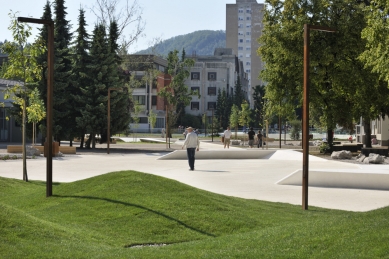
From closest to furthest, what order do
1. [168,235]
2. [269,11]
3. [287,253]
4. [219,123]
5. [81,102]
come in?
1. [287,253]
2. [168,235]
3. [269,11]
4. [81,102]
5. [219,123]

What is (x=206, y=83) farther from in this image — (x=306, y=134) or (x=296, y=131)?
(x=306, y=134)

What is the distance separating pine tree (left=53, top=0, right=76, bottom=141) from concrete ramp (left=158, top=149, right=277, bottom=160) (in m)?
15.2

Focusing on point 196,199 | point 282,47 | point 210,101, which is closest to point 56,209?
point 196,199

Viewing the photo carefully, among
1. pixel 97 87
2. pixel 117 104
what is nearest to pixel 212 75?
pixel 117 104

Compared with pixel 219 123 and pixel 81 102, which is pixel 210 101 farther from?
pixel 81 102

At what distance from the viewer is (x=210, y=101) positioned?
5261 inches

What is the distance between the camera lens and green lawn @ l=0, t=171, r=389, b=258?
942 cm

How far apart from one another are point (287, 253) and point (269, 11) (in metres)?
35.1

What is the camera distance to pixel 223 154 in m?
39.7

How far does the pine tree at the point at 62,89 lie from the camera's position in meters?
51.8

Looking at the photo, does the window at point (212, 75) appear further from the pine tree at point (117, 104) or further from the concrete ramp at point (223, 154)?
the concrete ramp at point (223, 154)

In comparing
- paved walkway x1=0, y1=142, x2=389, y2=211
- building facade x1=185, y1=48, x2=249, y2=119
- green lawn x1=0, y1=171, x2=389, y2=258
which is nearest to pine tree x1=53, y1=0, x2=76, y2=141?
paved walkway x1=0, y1=142, x2=389, y2=211

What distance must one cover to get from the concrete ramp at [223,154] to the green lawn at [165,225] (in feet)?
63.0

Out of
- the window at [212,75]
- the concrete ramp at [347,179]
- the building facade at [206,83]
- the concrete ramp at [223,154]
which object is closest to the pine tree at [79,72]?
the concrete ramp at [223,154]
